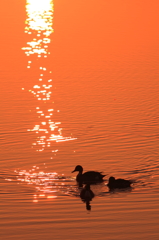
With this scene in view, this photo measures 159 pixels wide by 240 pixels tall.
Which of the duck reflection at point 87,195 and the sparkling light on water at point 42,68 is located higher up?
the sparkling light on water at point 42,68

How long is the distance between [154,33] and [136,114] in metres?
21.8

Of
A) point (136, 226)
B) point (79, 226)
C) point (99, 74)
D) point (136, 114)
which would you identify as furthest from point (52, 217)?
point (99, 74)

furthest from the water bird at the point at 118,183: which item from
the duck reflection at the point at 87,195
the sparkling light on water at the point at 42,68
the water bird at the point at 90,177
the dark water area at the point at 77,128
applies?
the sparkling light on water at the point at 42,68

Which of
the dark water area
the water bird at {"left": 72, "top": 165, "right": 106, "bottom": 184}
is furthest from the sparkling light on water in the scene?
the water bird at {"left": 72, "top": 165, "right": 106, "bottom": 184}

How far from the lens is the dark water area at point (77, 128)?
16737 millimetres

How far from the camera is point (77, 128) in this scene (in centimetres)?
2538

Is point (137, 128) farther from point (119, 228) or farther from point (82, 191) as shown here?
point (119, 228)

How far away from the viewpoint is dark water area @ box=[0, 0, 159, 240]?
1674 centimetres

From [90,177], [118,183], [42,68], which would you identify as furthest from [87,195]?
[42,68]

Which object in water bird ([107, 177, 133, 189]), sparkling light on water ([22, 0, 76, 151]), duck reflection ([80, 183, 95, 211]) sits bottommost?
duck reflection ([80, 183, 95, 211])

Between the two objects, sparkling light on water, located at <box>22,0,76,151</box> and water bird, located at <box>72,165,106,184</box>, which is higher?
sparkling light on water, located at <box>22,0,76,151</box>

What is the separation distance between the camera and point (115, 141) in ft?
77.6

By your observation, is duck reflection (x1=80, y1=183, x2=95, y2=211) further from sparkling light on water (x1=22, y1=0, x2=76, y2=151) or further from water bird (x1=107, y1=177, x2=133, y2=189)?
sparkling light on water (x1=22, y1=0, x2=76, y2=151)

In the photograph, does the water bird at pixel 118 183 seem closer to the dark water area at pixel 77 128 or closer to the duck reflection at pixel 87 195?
the dark water area at pixel 77 128
